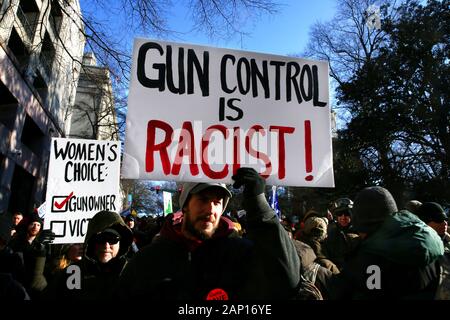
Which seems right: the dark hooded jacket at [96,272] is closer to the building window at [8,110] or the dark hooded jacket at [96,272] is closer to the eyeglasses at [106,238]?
the eyeglasses at [106,238]

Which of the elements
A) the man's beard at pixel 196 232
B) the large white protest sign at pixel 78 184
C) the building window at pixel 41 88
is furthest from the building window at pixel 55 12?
the building window at pixel 41 88

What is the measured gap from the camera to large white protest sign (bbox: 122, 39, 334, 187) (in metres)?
2.15

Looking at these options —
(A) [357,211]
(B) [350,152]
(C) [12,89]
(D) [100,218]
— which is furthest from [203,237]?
(B) [350,152]

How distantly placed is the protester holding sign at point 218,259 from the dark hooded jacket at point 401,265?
1.21 ft

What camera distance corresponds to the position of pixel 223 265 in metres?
1.68

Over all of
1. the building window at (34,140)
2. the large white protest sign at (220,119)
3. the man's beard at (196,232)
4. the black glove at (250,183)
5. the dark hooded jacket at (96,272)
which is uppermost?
the building window at (34,140)

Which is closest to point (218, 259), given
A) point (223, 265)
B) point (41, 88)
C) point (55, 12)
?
point (223, 265)

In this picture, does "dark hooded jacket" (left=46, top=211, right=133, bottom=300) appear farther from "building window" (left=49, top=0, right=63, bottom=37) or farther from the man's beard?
"building window" (left=49, top=0, right=63, bottom=37)

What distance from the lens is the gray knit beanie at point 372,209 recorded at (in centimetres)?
197

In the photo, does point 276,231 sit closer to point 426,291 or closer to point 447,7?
point 426,291

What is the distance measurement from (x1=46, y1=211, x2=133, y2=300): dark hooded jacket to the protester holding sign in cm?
52

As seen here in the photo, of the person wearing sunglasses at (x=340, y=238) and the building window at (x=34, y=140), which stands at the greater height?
the building window at (x=34, y=140)

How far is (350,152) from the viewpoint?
65.1 feet

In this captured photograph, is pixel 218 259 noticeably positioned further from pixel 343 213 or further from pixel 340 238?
pixel 343 213
